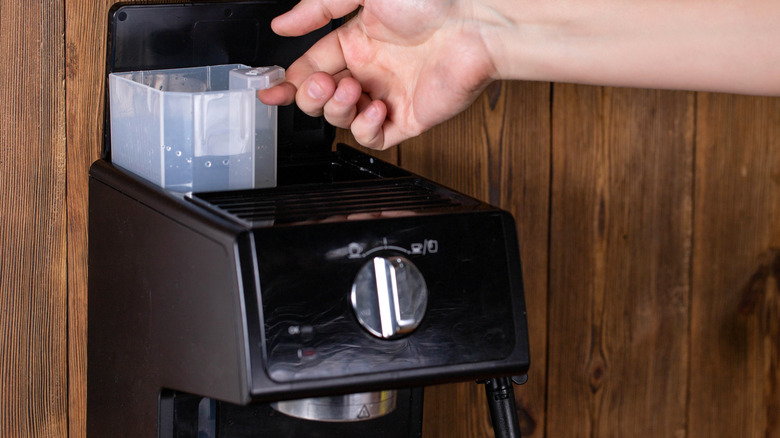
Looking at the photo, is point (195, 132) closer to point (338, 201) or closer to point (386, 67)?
point (338, 201)

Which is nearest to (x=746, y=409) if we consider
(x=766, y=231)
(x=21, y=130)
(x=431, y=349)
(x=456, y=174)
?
(x=766, y=231)

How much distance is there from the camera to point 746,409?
4.86ft

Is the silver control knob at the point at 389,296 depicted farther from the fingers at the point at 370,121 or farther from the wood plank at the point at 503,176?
the wood plank at the point at 503,176

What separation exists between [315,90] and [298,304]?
287 mm

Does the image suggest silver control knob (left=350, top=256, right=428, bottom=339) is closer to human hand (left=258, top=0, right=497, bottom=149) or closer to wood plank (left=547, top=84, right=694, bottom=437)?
human hand (left=258, top=0, right=497, bottom=149)

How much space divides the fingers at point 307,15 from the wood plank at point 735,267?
681mm

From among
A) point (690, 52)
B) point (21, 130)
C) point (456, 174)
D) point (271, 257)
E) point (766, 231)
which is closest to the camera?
point (271, 257)

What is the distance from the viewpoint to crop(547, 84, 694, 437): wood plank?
51.8 inches

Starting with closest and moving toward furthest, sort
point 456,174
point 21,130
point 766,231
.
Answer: point 21,130 < point 456,174 < point 766,231

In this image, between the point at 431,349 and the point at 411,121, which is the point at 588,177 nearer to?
the point at 411,121

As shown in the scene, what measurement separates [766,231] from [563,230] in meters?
0.37

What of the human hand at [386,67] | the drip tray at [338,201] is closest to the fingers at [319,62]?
the human hand at [386,67]

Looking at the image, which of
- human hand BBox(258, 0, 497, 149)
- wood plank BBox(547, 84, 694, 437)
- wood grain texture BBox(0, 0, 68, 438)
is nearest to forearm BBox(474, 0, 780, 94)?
human hand BBox(258, 0, 497, 149)

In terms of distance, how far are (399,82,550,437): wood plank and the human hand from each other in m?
0.23
